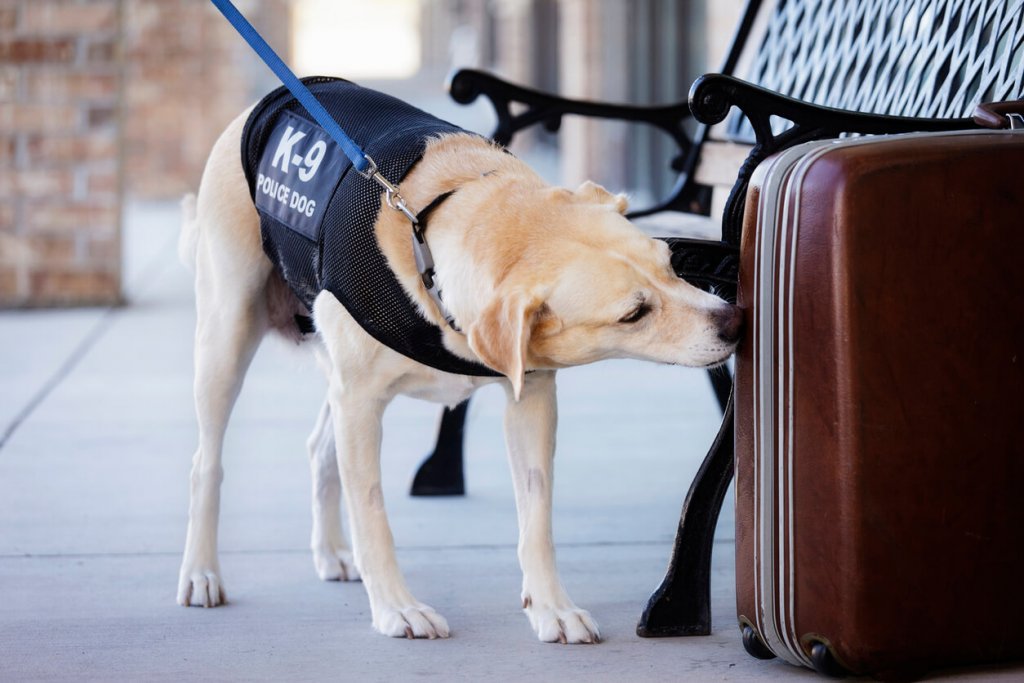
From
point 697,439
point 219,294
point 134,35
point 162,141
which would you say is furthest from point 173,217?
point 219,294

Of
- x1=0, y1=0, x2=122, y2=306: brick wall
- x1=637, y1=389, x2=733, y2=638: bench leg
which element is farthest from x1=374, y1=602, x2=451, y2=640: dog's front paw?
x1=0, y1=0, x2=122, y2=306: brick wall

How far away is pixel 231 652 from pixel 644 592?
0.97m

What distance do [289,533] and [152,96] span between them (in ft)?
35.8

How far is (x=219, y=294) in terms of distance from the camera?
329 centimetres

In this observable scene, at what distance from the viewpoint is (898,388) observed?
237 centimetres

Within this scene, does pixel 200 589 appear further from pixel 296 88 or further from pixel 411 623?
pixel 296 88

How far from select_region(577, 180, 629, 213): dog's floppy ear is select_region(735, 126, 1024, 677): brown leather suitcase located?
36 centimetres

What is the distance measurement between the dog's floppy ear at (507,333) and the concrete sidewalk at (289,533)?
2.08 feet

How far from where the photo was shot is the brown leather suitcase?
235cm

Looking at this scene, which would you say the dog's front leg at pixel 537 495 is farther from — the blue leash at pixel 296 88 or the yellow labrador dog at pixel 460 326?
the blue leash at pixel 296 88

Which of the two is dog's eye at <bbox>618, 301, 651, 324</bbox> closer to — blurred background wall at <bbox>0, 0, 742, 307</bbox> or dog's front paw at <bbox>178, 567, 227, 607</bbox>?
dog's front paw at <bbox>178, 567, 227, 607</bbox>

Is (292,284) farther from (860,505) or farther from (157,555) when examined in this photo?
(860,505)

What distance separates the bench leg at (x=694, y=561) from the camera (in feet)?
9.26

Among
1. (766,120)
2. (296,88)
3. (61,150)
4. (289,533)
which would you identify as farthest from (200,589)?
(61,150)
